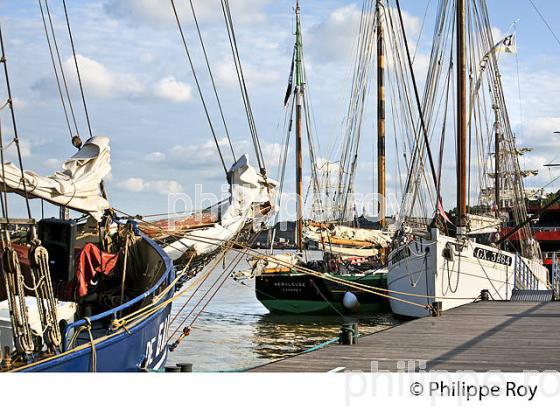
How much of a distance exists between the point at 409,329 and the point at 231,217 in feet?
13.1

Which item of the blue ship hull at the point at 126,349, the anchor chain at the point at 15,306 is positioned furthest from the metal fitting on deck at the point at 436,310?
the anchor chain at the point at 15,306

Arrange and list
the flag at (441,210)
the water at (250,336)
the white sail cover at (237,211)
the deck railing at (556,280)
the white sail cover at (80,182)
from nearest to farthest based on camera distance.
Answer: the white sail cover at (80,182), the white sail cover at (237,211), the water at (250,336), the deck railing at (556,280), the flag at (441,210)

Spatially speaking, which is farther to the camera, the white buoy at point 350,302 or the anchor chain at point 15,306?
the white buoy at point 350,302

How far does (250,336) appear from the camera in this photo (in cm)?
2494

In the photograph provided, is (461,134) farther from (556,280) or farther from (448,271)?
(556,280)

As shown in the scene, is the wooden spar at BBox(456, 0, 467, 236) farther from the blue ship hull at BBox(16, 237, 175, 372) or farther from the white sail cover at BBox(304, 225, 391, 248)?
the blue ship hull at BBox(16, 237, 175, 372)

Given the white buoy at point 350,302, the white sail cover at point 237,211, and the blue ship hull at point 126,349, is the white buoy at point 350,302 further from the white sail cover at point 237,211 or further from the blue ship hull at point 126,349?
the blue ship hull at point 126,349

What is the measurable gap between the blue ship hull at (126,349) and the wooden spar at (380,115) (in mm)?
25849

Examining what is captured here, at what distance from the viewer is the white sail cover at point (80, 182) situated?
10.7m

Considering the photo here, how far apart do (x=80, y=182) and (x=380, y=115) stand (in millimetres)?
26878

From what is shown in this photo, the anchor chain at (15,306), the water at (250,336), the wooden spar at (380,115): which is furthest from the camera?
the wooden spar at (380,115)

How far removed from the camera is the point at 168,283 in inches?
436

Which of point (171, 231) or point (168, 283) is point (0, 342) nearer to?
point (168, 283)
